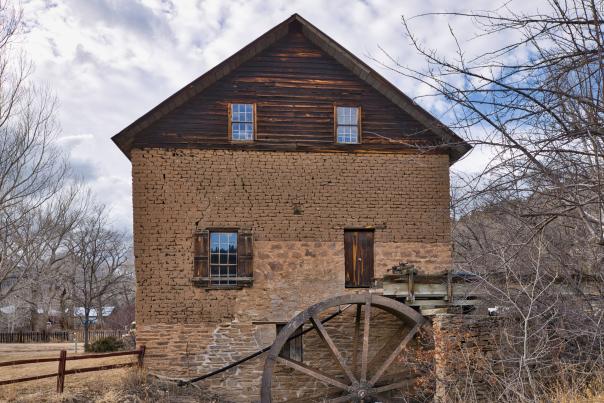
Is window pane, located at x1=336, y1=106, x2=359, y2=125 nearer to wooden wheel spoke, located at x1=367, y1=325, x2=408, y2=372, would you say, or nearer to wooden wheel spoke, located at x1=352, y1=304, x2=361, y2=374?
wooden wheel spoke, located at x1=352, y1=304, x2=361, y2=374

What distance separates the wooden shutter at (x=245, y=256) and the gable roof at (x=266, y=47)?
10.6 ft

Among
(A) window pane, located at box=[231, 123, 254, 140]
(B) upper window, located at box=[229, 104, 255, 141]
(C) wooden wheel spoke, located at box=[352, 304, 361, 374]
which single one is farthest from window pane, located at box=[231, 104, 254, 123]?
(C) wooden wheel spoke, located at box=[352, 304, 361, 374]

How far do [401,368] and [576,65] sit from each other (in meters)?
9.25

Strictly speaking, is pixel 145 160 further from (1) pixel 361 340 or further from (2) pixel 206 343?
(1) pixel 361 340

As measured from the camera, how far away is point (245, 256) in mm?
13352

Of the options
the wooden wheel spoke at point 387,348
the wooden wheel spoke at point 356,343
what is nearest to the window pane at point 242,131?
the wooden wheel spoke at point 356,343

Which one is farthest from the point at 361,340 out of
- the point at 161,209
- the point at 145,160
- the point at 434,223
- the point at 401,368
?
the point at 145,160

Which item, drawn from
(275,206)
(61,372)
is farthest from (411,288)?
(61,372)

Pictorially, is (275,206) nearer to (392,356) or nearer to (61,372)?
(392,356)

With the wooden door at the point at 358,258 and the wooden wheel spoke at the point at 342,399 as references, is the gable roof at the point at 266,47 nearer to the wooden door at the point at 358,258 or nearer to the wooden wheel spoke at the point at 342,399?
the wooden door at the point at 358,258

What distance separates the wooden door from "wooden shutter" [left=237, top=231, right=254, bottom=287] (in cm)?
216

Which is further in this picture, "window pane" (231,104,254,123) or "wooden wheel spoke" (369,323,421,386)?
"window pane" (231,104,254,123)

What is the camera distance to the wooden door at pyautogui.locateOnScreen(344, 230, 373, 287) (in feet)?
45.0

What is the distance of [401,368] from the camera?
43.8 feet
